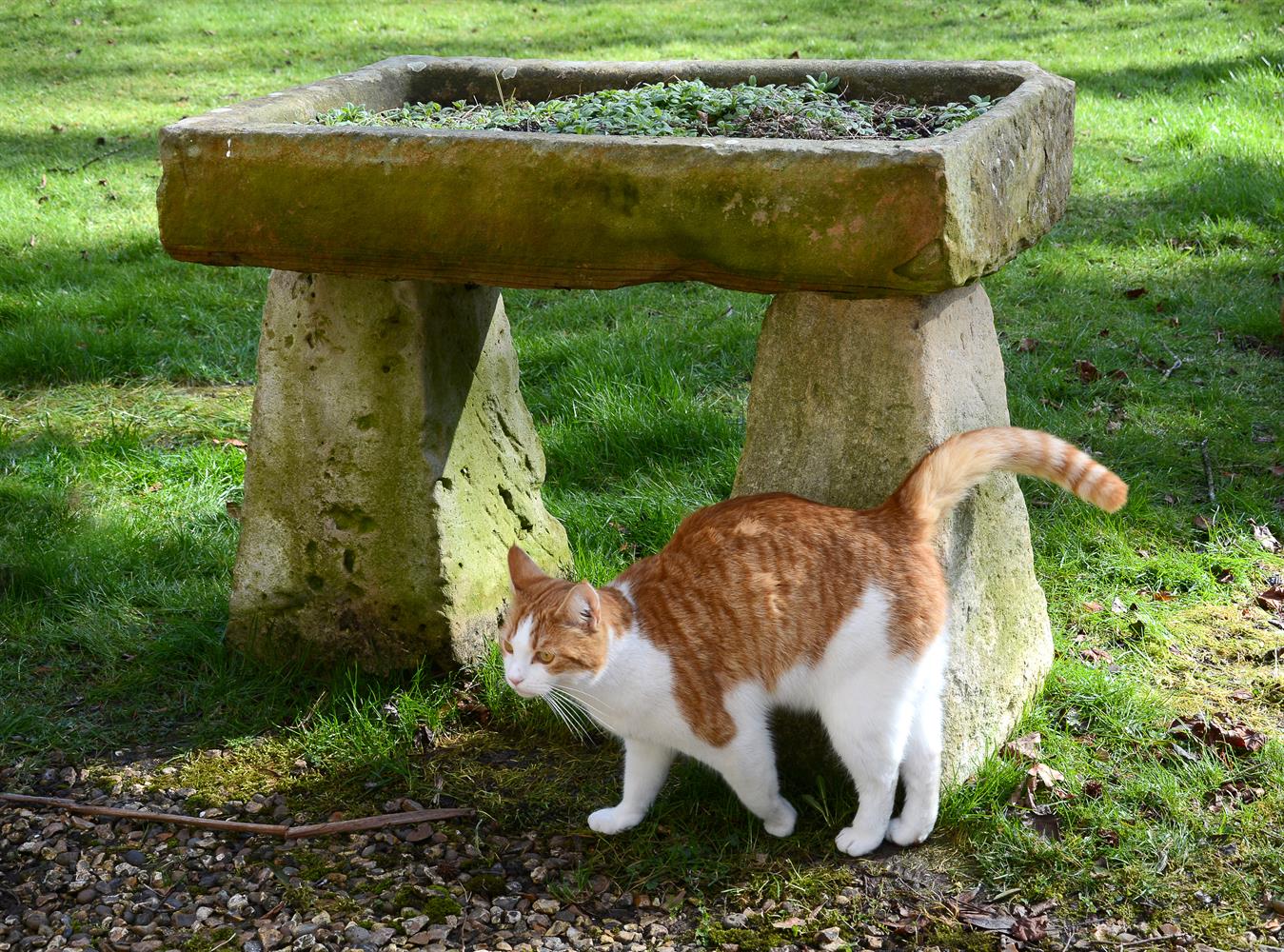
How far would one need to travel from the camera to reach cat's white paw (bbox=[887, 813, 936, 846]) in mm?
3035

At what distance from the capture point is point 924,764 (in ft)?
9.78

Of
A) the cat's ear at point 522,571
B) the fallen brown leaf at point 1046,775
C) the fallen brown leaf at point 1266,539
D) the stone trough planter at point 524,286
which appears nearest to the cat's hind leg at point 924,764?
the stone trough planter at point 524,286

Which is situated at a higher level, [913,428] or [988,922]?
[913,428]

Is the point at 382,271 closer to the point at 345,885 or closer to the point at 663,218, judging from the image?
the point at 663,218

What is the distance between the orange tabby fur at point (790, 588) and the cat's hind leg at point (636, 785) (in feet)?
0.72

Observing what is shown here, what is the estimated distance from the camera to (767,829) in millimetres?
3096

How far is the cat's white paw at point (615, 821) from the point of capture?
124 inches

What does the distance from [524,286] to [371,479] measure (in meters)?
0.87

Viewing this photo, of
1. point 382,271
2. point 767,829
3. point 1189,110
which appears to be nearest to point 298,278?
point 382,271

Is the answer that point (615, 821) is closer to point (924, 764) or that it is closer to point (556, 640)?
point (556, 640)

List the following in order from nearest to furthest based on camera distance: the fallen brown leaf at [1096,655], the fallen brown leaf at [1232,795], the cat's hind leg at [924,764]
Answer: the cat's hind leg at [924,764]
the fallen brown leaf at [1232,795]
the fallen brown leaf at [1096,655]

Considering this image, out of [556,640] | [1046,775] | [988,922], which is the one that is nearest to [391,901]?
[556,640]

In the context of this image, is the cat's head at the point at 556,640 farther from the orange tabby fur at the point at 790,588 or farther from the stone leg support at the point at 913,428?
the stone leg support at the point at 913,428

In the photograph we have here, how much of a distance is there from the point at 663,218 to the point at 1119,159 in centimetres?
588
